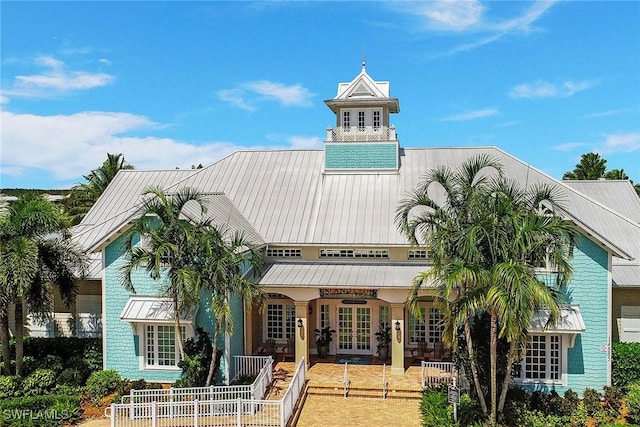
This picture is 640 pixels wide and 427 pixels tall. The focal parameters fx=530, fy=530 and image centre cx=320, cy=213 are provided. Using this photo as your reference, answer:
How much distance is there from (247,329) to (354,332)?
503cm

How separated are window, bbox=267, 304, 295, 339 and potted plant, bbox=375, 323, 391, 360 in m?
4.05

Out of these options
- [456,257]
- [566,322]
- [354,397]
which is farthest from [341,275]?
[566,322]

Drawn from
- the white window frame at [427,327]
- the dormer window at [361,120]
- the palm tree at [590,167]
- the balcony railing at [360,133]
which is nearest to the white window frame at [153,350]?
the white window frame at [427,327]

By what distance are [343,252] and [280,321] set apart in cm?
472

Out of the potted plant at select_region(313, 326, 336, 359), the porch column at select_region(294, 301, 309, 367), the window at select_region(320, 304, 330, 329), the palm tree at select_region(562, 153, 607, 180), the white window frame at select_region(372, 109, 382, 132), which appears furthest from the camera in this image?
the palm tree at select_region(562, 153, 607, 180)

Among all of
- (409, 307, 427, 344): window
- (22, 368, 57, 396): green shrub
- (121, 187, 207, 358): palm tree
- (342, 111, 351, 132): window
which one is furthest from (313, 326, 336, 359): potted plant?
(342, 111, 351, 132): window

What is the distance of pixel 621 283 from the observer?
874 inches

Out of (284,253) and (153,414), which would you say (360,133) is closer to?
(284,253)

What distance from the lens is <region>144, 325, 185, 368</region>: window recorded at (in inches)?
784

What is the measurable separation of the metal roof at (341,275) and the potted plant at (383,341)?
311 cm

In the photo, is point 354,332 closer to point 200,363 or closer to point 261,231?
point 261,231

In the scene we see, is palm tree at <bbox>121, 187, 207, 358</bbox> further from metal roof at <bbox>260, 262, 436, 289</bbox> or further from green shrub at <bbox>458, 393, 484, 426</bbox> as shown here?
green shrub at <bbox>458, 393, 484, 426</bbox>

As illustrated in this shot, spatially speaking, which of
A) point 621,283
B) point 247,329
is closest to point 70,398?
point 247,329

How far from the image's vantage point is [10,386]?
61.2 ft
